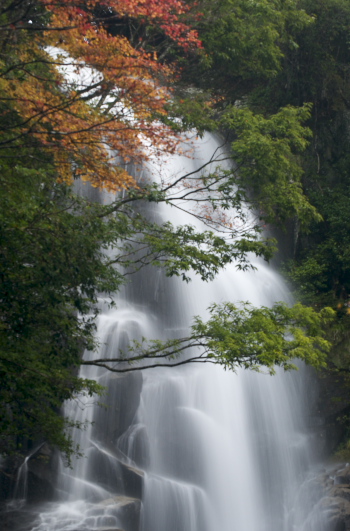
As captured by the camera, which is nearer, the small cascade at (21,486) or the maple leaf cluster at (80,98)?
the maple leaf cluster at (80,98)

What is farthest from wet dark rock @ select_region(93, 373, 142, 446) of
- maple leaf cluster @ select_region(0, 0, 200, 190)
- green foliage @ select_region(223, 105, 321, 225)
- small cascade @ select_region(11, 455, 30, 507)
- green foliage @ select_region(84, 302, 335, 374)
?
maple leaf cluster @ select_region(0, 0, 200, 190)

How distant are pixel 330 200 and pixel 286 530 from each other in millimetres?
11956

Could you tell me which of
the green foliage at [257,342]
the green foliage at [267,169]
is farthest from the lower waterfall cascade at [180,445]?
the green foliage at [267,169]

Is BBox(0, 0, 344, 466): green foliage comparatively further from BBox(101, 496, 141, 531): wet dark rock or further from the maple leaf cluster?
BBox(101, 496, 141, 531): wet dark rock

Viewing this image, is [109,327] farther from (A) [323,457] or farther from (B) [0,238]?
(B) [0,238]

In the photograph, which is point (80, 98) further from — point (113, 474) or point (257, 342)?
point (113, 474)

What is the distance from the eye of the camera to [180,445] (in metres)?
13.6

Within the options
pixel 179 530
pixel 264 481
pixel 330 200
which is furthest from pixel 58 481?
pixel 330 200

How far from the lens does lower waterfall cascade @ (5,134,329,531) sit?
11.8 m

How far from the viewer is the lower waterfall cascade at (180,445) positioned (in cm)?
1177

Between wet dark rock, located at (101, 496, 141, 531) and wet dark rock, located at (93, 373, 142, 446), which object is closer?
wet dark rock, located at (101, 496, 141, 531)

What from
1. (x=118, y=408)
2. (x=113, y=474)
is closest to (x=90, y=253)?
(x=113, y=474)

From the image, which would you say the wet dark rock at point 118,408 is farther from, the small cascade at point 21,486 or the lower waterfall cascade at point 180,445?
the small cascade at point 21,486

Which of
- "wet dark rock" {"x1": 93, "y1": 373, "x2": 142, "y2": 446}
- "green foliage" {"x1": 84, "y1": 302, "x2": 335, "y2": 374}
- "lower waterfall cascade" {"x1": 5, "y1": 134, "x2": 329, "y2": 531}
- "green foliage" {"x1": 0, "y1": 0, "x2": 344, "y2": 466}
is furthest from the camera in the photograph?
"wet dark rock" {"x1": 93, "y1": 373, "x2": 142, "y2": 446}
